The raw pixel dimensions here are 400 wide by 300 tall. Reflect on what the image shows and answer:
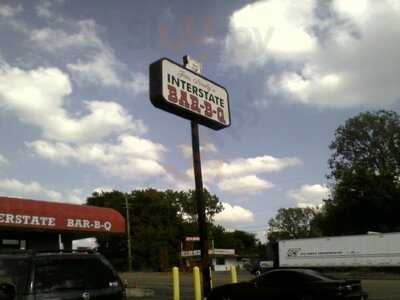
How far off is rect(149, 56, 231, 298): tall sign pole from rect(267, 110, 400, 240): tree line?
173ft

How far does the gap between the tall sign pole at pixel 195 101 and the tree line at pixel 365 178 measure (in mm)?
52597

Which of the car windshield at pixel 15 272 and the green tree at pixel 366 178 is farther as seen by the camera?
the green tree at pixel 366 178

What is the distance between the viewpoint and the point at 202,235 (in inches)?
594

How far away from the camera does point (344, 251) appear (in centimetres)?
4309

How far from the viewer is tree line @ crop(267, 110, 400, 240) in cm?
6519

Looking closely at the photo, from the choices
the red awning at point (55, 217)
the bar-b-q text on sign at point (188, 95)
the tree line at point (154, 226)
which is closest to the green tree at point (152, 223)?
the tree line at point (154, 226)

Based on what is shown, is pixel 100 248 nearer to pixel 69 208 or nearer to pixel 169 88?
pixel 69 208

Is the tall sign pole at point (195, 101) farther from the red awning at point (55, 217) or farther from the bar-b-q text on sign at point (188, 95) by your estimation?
the red awning at point (55, 217)

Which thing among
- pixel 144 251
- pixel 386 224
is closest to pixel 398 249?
pixel 386 224

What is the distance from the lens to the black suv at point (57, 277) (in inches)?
257

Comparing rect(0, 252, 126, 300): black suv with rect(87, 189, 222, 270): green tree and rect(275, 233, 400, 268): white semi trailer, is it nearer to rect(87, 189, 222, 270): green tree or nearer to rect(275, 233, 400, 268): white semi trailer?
rect(275, 233, 400, 268): white semi trailer

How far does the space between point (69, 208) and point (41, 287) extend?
46.1 ft

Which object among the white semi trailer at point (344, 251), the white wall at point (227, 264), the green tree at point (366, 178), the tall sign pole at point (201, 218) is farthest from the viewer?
the white wall at point (227, 264)

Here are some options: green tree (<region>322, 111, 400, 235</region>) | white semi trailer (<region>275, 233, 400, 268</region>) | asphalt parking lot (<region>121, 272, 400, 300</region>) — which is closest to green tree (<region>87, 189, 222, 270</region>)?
green tree (<region>322, 111, 400, 235</region>)
